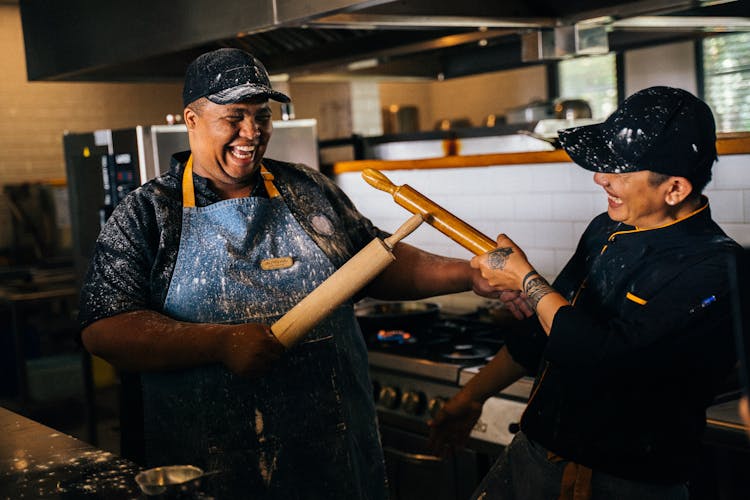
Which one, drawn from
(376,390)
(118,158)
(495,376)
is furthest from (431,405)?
(118,158)

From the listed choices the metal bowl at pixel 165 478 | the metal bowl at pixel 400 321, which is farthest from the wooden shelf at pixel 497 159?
the metal bowl at pixel 165 478

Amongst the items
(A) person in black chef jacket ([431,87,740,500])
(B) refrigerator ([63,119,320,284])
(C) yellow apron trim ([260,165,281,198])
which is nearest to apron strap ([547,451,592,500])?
(A) person in black chef jacket ([431,87,740,500])

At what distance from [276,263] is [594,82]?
8031 millimetres

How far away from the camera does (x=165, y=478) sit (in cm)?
157

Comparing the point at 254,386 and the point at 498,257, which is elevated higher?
the point at 498,257

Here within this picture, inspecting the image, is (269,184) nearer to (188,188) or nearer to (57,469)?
(188,188)

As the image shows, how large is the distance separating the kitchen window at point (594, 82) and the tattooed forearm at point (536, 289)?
7860 mm

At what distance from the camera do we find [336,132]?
9.16 m

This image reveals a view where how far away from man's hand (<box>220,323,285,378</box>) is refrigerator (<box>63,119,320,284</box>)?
256 cm

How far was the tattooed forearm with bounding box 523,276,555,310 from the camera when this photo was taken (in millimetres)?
2025

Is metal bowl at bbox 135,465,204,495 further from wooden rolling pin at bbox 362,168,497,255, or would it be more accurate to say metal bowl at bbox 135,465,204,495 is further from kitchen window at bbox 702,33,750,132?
kitchen window at bbox 702,33,750,132

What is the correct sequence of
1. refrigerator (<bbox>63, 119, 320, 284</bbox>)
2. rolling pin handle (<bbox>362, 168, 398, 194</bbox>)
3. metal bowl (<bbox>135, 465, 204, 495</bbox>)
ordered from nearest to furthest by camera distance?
metal bowl (<bbox>135, 465, 204, 495</bbox>), rolling pin handle (<bbox>362, 168, 398, 194</bbox>), refrigerator (<bbox>63, 119, 320, 284</bbox>)

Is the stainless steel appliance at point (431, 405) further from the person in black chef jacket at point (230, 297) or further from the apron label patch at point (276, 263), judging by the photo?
the apron label patch at point (276, 263)

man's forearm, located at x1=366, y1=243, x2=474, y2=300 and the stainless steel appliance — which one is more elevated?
man's forearm, located at x1=366, y1=243, x2=474, y2=300
